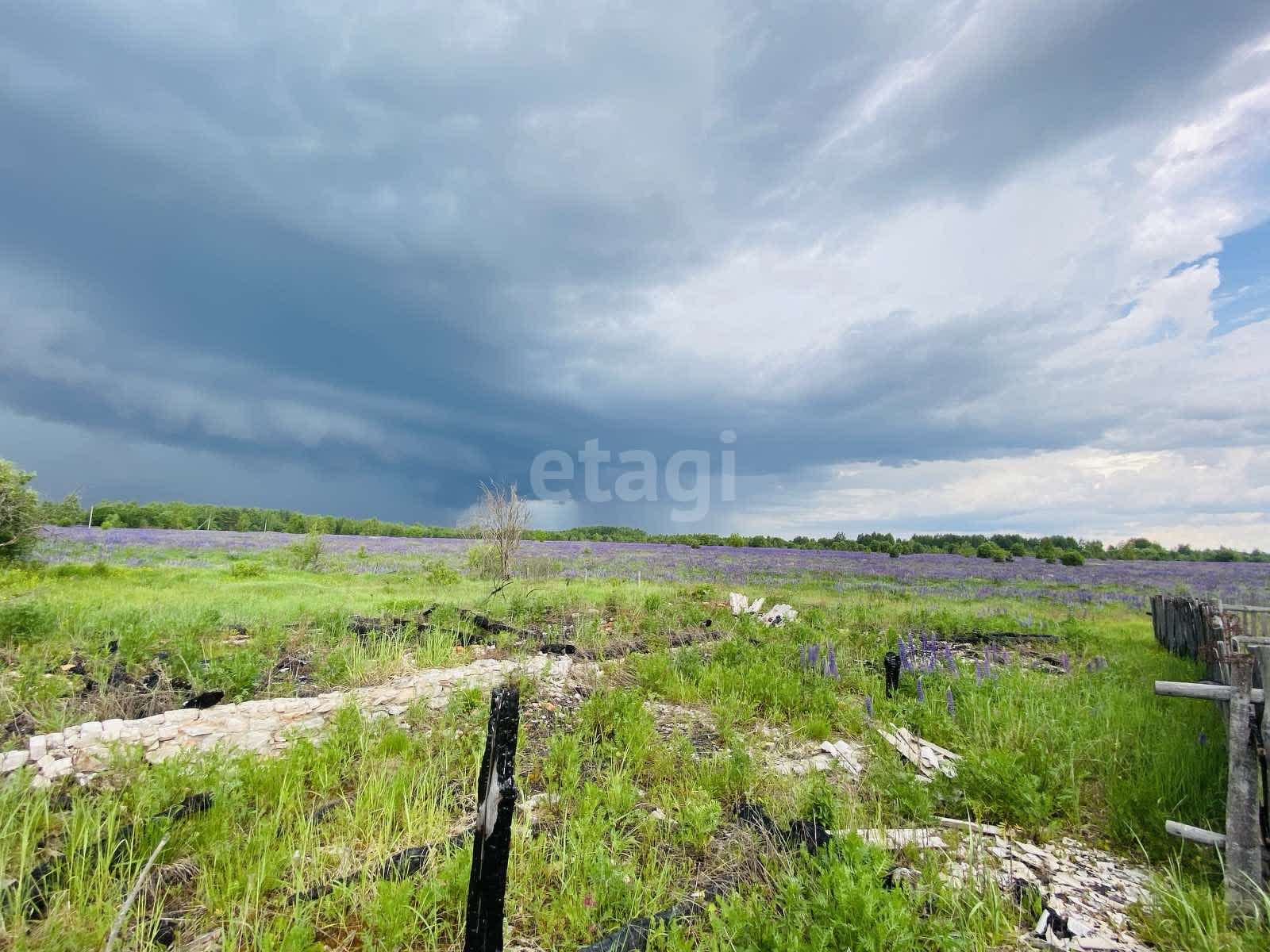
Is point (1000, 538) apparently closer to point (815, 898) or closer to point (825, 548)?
point (825, 548)

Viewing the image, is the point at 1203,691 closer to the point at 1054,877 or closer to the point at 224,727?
the point at 1054,877

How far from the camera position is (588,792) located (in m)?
4.18

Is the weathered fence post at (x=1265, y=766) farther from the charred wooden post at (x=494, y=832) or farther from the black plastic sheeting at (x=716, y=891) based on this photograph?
the charred wooden post at (x=494, y=832)

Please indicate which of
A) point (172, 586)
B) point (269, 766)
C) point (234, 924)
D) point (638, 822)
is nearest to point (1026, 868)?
point (638, 822)

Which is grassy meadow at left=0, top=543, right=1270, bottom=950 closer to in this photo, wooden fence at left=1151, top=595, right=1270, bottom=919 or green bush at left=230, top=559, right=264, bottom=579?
wooden fence at left=1151, top=595, right=1270, bottom=919

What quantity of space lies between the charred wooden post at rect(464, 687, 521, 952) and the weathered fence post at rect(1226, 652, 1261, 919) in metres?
4.10

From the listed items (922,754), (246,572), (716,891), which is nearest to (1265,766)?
(922,754)

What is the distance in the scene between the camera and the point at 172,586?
1389cm

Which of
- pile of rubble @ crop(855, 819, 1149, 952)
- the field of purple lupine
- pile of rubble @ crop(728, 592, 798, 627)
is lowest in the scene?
pile of rubble @ crop(855, 819, 1149, 952)

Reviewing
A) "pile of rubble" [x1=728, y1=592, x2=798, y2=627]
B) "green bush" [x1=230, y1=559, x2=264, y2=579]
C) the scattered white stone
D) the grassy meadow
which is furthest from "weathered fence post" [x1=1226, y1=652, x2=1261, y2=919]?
"green bush" [x1=230, y1=559, x2=264, y2=579]

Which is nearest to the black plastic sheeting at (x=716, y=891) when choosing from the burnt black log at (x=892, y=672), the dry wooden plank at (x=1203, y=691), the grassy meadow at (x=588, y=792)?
the grassy meadow at (x=588, y=792)

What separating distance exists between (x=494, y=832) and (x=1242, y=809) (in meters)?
4.32

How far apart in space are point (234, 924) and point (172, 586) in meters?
14.5

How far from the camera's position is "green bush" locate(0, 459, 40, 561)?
13.7 metres
